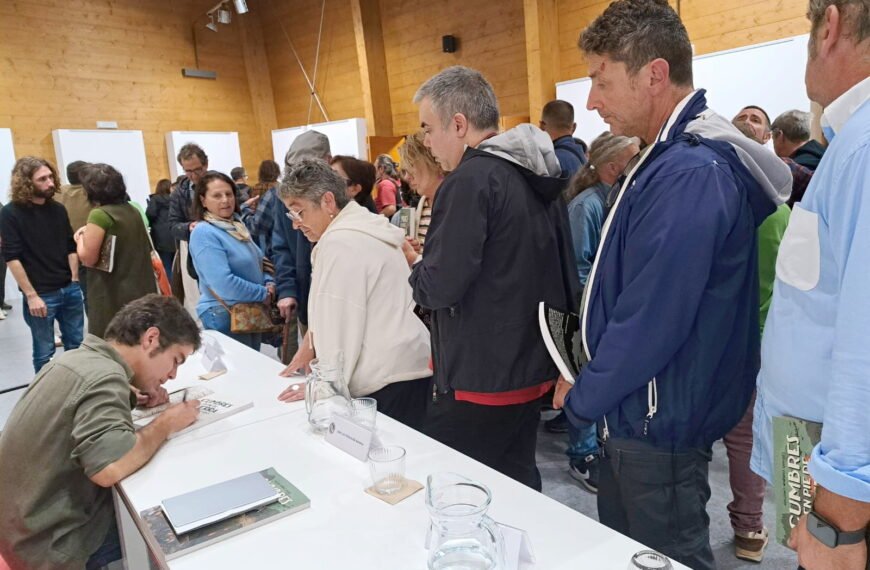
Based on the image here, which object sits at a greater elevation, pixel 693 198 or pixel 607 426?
pixel 693 198

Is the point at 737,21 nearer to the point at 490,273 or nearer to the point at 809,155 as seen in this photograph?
the point at 809,155

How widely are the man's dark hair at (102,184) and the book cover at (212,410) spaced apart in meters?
1.93

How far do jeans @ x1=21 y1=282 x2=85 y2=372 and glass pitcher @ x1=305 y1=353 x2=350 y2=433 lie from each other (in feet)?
9.55

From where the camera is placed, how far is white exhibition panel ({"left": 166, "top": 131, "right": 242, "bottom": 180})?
9945 mm

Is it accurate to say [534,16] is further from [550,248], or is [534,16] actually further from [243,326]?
[550,248]

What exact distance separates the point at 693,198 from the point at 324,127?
29.1 ft

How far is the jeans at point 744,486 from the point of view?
6.81 feet

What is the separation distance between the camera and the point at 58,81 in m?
8.98

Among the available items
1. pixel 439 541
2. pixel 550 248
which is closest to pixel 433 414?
pixel 550 248

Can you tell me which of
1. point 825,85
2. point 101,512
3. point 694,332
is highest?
point 825,85

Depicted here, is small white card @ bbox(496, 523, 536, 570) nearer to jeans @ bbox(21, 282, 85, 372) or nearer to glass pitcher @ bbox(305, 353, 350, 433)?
glass pitcher @ bbox(305, 353, 350, 433)

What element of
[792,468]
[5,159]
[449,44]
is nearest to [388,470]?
[792,468]

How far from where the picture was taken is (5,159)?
825cm

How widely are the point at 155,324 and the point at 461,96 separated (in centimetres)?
109
